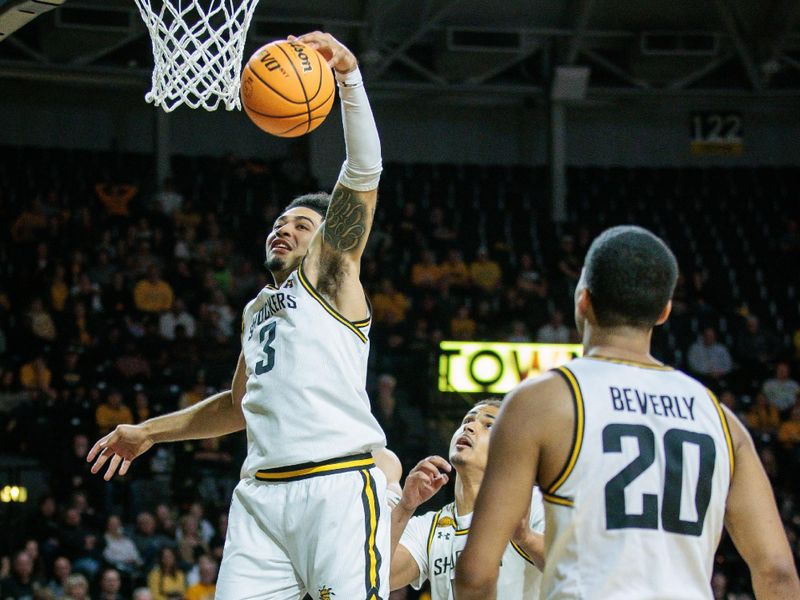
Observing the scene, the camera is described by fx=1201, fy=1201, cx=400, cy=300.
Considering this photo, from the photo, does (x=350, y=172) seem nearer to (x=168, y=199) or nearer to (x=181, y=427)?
(x=181, y=427)

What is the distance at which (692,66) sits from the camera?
67.6 ft

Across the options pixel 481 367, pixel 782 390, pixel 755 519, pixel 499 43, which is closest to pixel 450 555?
pixel 755 519

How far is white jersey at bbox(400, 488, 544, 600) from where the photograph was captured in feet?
16.6

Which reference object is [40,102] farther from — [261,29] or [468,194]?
[468,194]

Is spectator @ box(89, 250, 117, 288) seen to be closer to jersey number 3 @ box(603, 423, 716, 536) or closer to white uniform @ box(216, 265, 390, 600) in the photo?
white uniform @ box(216, 265, 390, 600)

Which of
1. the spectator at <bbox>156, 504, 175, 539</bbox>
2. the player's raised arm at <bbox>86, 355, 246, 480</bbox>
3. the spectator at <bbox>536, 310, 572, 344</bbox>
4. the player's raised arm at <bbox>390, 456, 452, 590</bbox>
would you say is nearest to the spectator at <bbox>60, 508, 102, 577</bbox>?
the spectator at <bbox>156, 504, 175, 539</bbox>

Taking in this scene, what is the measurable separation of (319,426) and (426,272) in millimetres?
12011

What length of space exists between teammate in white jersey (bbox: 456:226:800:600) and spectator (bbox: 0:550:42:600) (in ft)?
28.2

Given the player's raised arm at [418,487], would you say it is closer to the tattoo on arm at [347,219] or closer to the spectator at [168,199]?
the tattoo on arm at [347,219]

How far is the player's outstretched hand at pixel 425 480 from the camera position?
4504 mm

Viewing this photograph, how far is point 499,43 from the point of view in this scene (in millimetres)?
19844

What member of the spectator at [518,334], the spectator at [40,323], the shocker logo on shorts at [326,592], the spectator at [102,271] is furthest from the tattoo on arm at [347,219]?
the spectator at [102,271]

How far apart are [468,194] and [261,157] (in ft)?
13.2

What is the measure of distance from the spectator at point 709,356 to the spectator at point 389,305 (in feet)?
12.0
